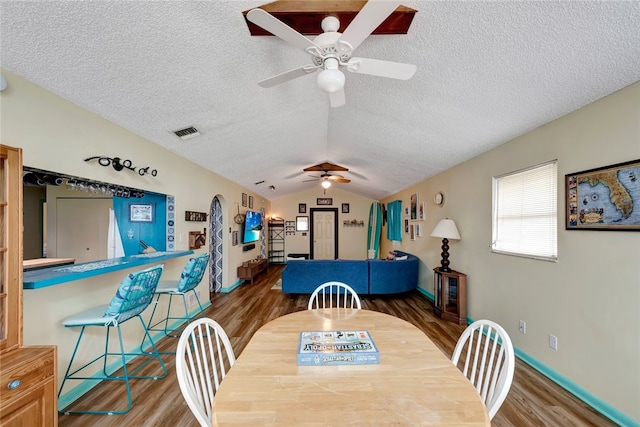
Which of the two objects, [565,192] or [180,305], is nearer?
[565,192]

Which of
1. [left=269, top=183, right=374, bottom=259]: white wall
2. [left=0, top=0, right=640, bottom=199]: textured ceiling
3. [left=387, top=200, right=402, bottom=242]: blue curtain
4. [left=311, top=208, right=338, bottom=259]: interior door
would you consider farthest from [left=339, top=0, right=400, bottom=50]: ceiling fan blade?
[left=311, top=208, right=338, bottom=259]: interior door

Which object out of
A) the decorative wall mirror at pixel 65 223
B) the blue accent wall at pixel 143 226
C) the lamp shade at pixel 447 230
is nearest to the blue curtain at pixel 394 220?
the lamp shade at pixel 447 230

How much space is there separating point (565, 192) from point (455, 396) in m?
2.13

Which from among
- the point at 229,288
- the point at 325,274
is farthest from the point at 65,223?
the point at 325,274

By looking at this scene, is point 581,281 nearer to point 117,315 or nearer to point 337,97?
point 337,97

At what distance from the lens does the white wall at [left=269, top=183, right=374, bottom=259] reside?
9.05m

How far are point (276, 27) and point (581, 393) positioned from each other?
10.7ft

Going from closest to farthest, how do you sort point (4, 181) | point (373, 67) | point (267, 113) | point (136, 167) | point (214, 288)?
point (4, 181), point (373, 67), point (136, 167), point (267, 113), point (214, 288)

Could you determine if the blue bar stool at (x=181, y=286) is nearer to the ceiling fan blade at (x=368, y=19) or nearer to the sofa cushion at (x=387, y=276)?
the ceiling fan blade at (x=368, y=19)

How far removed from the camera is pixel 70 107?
2.03 metres

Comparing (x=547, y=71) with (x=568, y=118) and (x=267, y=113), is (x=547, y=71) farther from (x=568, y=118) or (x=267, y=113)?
(x=267, y=113)

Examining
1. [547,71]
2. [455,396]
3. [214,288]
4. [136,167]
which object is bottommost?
[214,288]

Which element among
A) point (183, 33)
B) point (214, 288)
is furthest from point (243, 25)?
point (214, 288)

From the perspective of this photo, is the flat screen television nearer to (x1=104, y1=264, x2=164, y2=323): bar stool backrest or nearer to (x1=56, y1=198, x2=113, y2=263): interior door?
(x1=56, y1=198, x2=113, y2=263): interior door
